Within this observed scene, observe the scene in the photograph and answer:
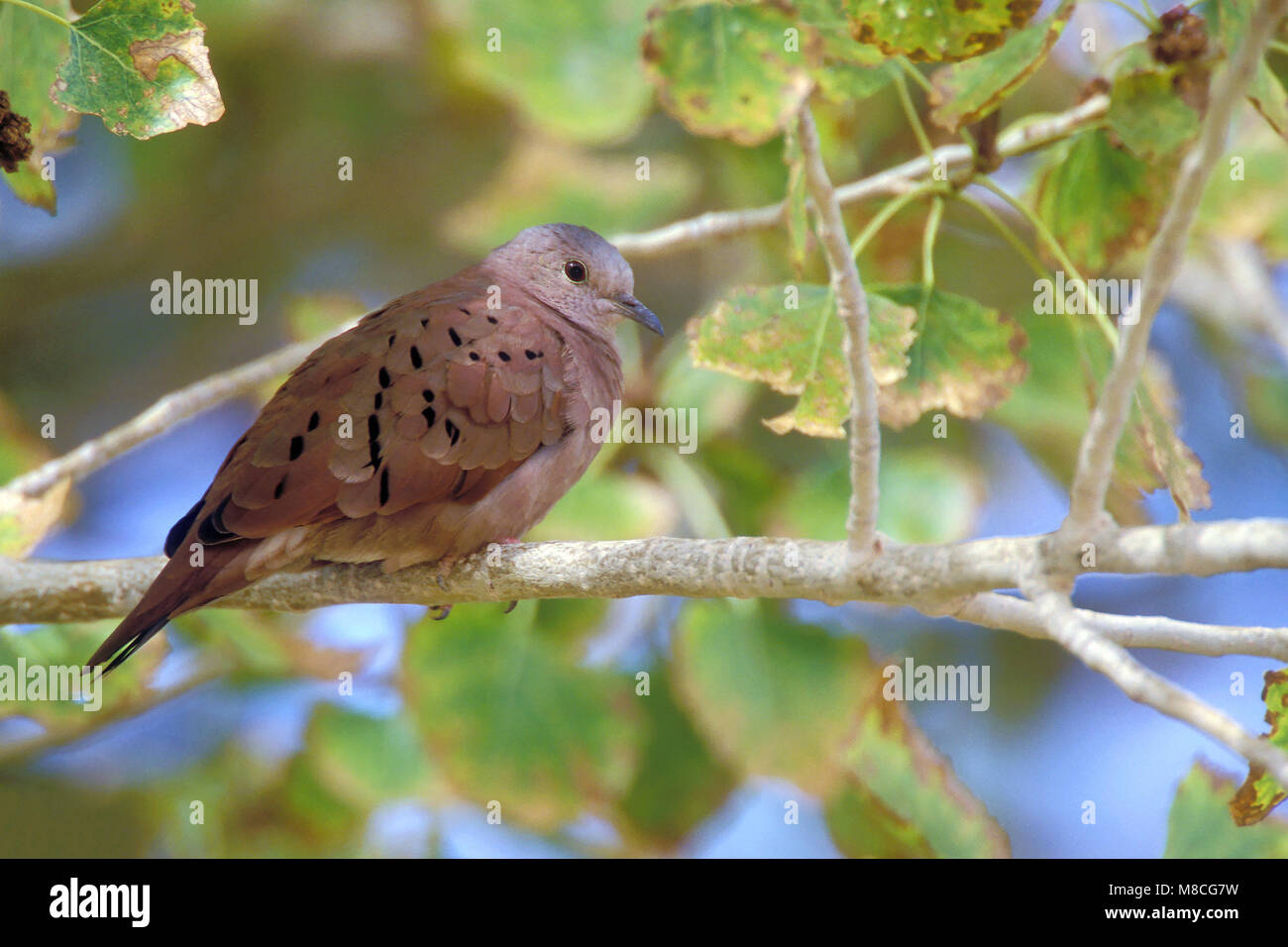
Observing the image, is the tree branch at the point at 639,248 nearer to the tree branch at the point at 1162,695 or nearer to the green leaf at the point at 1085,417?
the green leaf at the point at 1085,417

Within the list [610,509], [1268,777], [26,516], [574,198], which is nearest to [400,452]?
[610,509]

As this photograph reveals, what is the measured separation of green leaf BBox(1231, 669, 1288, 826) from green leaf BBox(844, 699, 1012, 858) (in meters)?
0.69

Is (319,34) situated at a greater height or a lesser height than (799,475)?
greater

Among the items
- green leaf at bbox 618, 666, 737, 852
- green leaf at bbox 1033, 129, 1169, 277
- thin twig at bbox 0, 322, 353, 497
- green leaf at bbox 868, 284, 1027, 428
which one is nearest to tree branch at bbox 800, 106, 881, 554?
green leaf at bbox 868, 284, 1027, 428

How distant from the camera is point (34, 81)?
2.29 m

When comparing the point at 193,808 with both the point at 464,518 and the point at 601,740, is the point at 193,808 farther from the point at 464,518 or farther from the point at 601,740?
the point at 464,518

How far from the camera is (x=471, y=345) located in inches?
114

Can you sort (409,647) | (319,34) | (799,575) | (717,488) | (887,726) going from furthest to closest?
(319,34)
(717,488)
(409,647)
(887,726)
(799,575)

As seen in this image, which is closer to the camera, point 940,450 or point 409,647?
point 409,647

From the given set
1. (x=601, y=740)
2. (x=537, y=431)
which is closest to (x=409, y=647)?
(x=601, y=740)

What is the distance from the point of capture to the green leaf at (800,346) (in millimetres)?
2465

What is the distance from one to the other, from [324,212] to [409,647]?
7.21ft

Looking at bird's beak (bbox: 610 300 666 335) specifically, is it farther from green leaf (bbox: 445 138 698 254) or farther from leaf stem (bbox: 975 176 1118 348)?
leaf stem (bbox: 975 176 1118 348)

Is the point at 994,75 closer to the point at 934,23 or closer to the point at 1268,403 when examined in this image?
the point at 934,23
